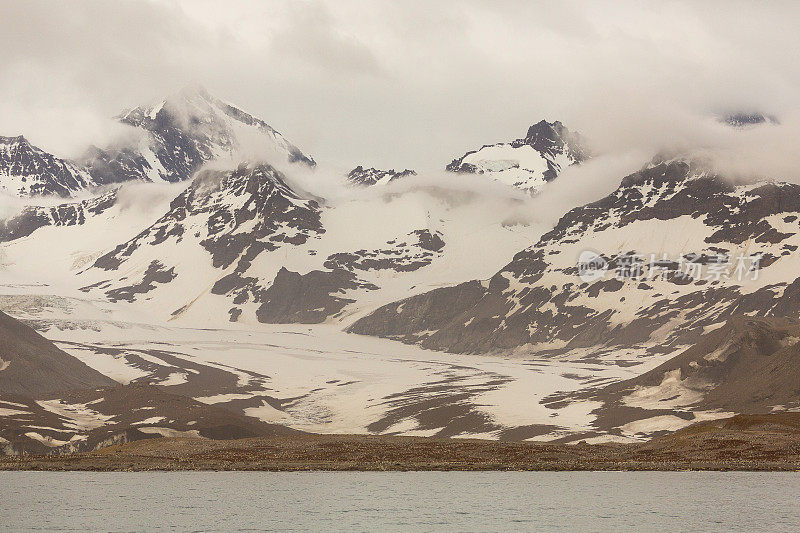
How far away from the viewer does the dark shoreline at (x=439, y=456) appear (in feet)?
431

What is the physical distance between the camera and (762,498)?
92.9 m

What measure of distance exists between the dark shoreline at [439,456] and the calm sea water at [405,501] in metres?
7.44

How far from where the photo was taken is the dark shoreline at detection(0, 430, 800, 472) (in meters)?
132

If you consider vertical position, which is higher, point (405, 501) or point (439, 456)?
point (439, 456)

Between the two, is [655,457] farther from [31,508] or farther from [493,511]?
[31,508]

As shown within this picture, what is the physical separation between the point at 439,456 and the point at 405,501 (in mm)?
50173

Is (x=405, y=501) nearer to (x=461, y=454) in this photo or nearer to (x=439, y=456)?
(x=439, y=456)

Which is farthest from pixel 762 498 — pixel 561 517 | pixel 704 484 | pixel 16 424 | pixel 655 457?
pixel 16 424

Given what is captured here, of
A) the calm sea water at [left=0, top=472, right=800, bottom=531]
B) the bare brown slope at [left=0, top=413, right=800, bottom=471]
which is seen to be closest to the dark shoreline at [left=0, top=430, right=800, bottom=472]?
the bare brown slope at [left=0, top=413, right=800, bottom=471]

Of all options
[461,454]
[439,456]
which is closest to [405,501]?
[439,456]

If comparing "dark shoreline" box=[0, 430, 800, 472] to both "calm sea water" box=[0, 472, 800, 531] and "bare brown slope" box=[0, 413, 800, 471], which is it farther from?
"calm sea water" box=[0, 472, 800, 531]

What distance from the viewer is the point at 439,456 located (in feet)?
479

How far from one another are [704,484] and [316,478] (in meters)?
42.9

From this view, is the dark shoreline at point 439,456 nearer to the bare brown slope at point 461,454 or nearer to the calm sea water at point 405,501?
the bare brown slope at point 461,454
